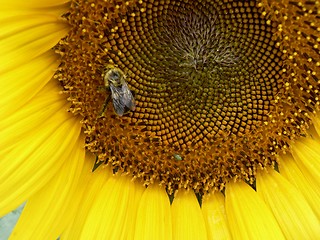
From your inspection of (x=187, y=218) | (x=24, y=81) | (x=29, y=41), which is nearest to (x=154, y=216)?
(x=187, y=218)

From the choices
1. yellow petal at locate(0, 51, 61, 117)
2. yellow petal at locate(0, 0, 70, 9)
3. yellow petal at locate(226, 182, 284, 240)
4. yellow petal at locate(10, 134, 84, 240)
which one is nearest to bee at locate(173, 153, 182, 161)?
yellow petal at locate(226, 182, 284, 240)

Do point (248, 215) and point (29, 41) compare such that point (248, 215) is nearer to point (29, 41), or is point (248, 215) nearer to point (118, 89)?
point (118, 89)

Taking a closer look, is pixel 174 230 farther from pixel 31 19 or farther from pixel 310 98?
pixel 31 19

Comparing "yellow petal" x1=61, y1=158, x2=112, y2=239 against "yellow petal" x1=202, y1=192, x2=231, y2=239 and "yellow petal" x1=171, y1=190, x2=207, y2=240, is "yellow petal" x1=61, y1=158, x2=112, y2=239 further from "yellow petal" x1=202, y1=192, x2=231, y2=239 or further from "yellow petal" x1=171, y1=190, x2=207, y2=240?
"yellow petal" x1=202, y1=192, x2=231, y2=239

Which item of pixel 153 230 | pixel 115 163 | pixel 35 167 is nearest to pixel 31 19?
pixel 35 167

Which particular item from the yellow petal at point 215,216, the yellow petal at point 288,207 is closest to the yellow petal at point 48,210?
the yellow petal at point 215,216
